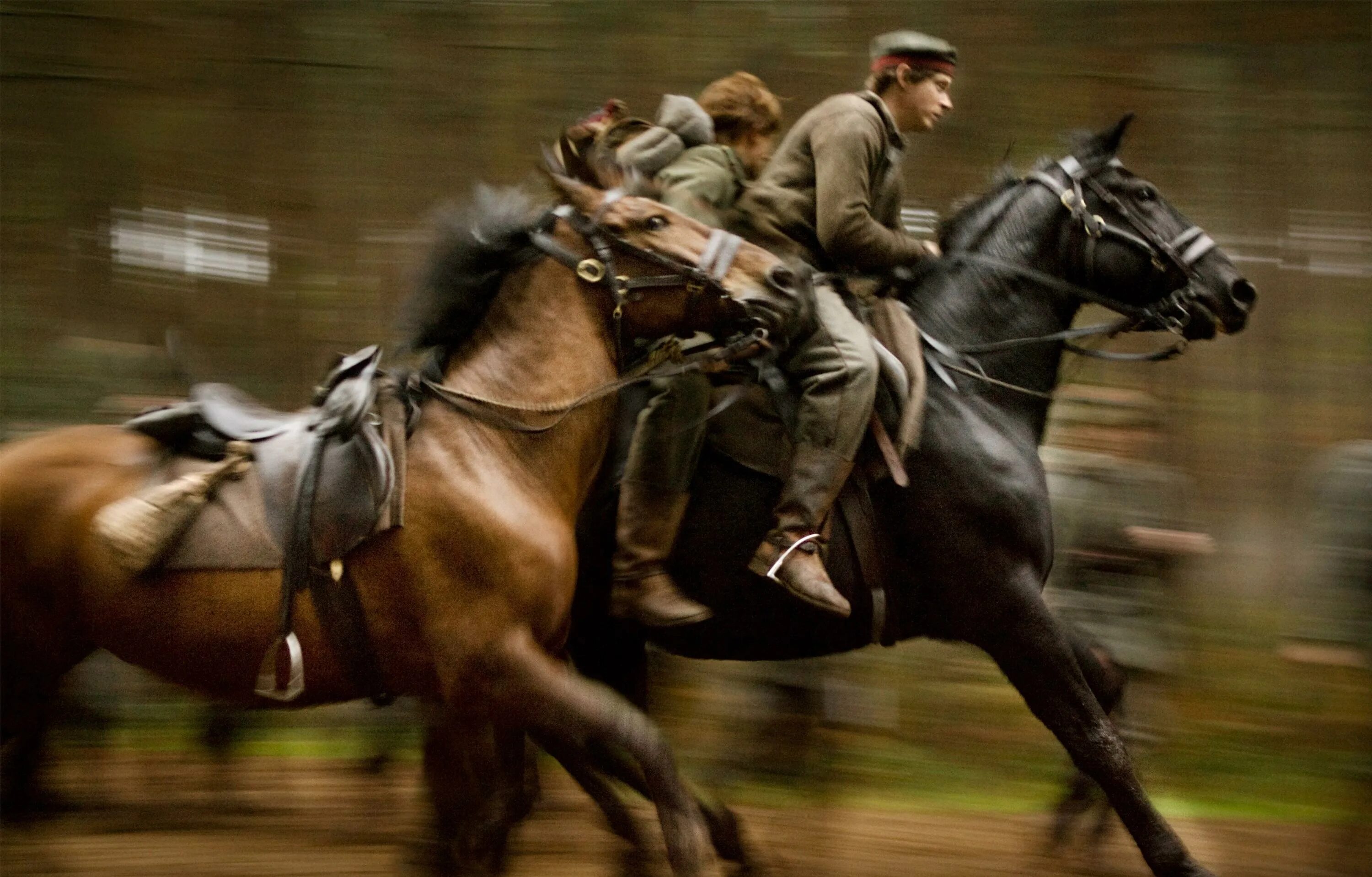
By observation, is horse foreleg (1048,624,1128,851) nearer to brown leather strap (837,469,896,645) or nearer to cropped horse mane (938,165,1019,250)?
brown leather strap (837,469,896,645)

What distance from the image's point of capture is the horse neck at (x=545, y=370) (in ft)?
14.1

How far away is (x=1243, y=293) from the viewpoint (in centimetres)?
498

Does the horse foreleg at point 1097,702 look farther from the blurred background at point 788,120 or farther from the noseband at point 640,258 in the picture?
the noseband at point 640,258

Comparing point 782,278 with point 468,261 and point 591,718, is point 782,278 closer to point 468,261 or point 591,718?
point 468,261

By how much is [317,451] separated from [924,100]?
95.7 inches

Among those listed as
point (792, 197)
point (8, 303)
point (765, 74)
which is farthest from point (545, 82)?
point (792, 197)

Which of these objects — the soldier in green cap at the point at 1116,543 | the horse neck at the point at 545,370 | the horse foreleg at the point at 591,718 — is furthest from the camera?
the soldier in green cap at the point at 1116,543

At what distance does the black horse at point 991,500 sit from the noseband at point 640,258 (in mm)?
696

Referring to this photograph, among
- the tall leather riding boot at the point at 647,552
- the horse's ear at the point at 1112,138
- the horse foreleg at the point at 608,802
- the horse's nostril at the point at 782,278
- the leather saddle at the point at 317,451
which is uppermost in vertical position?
the horse's ear at the point at 1112,138

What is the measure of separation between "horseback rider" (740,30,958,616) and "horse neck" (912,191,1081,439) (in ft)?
0.58

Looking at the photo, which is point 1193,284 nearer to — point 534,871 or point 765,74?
point 534,871

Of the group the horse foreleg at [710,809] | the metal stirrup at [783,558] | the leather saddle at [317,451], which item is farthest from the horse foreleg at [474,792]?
the metal stirrup at [783,558]

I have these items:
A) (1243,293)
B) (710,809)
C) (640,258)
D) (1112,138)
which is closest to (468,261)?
(640,258)

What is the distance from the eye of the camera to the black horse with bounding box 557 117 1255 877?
4.70m
